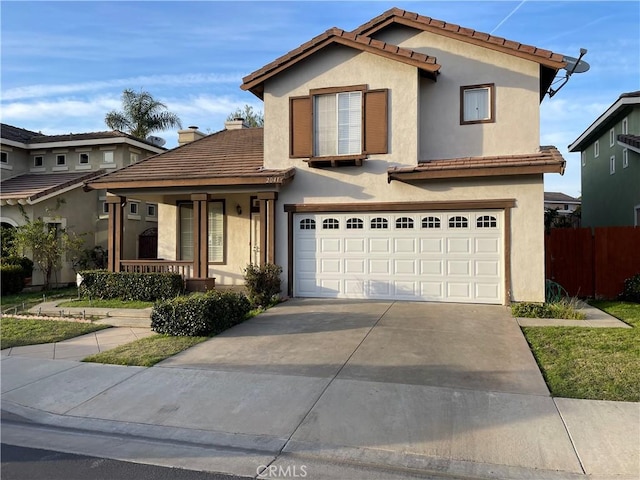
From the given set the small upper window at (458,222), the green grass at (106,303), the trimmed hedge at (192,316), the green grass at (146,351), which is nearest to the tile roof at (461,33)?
the small upper window at (458,222)

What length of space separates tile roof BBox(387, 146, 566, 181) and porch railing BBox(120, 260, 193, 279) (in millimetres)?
6357

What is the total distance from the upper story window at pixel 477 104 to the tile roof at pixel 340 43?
1.10 metres

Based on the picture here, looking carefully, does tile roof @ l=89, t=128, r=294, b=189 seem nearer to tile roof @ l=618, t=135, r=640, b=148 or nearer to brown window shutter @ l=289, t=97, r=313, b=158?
brown window shutter @ l=289, t=97, r=313, b=158

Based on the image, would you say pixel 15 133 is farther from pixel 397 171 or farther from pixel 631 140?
pixel 631 140

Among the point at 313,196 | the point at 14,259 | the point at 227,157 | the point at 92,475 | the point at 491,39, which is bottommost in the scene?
the point at 92,475

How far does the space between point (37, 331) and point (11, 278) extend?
7154 mm

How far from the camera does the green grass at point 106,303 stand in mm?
12266

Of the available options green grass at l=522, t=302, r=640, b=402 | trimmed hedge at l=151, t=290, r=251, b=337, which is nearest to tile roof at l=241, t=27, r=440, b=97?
trimmed hedge at l=151, t=290, r=251, b=337

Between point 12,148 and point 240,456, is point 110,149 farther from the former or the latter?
point 240,456

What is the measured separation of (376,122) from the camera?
491 inches

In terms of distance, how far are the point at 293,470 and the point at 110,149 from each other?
1993cm

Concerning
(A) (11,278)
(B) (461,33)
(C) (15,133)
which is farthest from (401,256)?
(C) (15,133)

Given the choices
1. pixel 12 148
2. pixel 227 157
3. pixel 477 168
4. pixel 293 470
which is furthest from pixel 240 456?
pixel 12 148

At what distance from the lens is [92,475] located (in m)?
4.17
